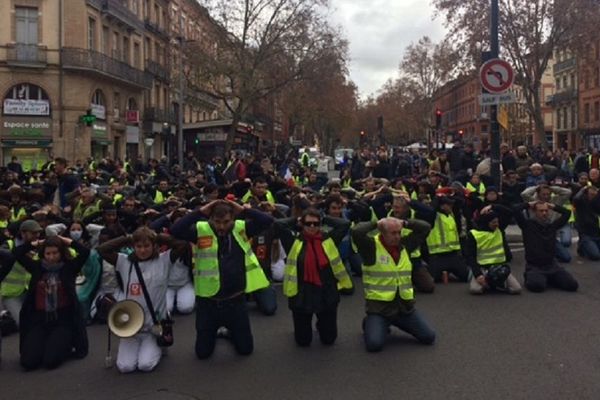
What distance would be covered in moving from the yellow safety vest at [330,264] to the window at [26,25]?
109 feet

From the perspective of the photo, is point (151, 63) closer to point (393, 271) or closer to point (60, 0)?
point (60, 0)

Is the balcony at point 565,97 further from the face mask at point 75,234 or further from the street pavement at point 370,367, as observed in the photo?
the face mask at point 75,234

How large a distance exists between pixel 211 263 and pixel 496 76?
8.12 metres

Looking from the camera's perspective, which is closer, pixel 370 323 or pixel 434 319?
pixel 370 323

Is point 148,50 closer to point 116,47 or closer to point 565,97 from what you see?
point 116,47

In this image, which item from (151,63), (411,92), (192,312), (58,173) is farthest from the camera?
(411,92)

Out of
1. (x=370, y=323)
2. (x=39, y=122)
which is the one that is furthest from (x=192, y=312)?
(x=39, y=122)

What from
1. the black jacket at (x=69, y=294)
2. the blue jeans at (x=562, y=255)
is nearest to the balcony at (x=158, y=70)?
the blue jeans at (x=562, y=255)

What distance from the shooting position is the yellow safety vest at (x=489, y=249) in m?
9.17

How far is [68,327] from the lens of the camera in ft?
21.9

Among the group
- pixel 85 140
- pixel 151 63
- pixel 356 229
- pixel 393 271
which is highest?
pixel 151 63

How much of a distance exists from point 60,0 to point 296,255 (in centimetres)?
3380

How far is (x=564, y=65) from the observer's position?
218 feet

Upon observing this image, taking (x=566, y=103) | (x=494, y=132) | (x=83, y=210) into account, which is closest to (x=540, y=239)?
(x=494, y=132)
